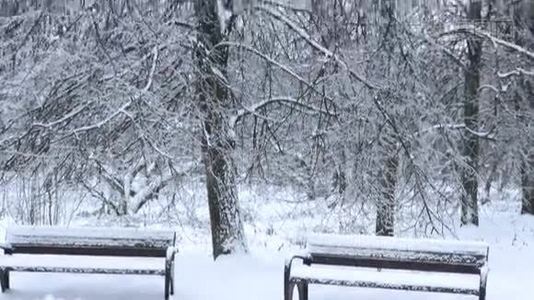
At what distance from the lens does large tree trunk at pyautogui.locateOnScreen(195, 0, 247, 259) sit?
25.6 ft

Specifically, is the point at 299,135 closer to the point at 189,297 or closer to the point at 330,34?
the point at 330,34

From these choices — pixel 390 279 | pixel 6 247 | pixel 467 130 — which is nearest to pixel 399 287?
pixel 390 279

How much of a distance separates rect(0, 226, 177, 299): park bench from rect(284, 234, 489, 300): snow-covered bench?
1346mm

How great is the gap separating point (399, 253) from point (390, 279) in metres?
0.46

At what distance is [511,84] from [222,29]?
869 cm

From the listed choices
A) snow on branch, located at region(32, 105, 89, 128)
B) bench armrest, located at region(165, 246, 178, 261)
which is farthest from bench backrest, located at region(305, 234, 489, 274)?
snow on branch, located at region(32, 105, 89, 128)

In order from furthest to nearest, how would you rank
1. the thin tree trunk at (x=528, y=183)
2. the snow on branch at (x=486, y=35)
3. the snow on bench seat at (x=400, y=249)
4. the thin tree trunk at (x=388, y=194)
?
the thin tree trunk at (x=528, y=183)
the snow on branch at (x=486, y=35)
the thin tree trunk at (x=388, y=194)
the snow on bench seat at (x=400, y=249)

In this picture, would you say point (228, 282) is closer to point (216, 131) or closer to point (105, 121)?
point (216, 131)

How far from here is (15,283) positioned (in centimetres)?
705

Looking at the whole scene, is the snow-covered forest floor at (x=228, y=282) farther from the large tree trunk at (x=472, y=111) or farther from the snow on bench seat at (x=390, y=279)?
the large tree trunk at (x=472, y=111)

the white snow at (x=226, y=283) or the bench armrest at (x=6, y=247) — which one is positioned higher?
the bench armrest at (x=6, y=247)

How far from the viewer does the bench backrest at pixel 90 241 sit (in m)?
6.77

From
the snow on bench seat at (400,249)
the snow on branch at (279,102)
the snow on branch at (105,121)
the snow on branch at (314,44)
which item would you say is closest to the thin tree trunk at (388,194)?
the snow on branch at (279,102)

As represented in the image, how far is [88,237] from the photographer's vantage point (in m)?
6.85
